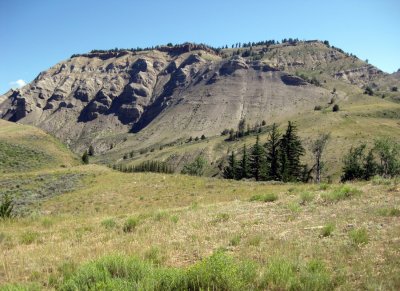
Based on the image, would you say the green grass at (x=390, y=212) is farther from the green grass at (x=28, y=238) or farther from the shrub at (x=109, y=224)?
the green grass at (x=28, y=238)

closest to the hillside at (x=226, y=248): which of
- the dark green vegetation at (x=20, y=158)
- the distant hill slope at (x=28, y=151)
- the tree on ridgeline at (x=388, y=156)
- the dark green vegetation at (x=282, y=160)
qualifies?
the dark green vegetation at (x=282, y=160)

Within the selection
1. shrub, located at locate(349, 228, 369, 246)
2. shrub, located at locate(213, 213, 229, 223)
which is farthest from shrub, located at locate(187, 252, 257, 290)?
shrub, located at locate(213, 213, 229, 223)

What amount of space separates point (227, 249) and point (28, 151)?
83.7m

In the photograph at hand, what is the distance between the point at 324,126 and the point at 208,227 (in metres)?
172

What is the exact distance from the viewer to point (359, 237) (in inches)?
324

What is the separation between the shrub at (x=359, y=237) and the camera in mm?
8109

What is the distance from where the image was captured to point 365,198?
45.8 ft

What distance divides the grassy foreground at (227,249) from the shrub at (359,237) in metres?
0.02

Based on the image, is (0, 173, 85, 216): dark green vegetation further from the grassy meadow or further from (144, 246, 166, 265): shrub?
(144, 246, 166, 265): shrub

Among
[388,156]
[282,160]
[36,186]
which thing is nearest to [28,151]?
[36,186]

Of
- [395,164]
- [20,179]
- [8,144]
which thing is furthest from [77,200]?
[395,164]

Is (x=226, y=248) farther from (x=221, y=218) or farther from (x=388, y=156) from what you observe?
(x=388, y=156)

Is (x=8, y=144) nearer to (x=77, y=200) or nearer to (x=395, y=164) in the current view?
(x=77, y=200)

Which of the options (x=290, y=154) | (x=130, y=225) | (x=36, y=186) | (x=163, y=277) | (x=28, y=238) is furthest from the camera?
(x=290, y=154)
